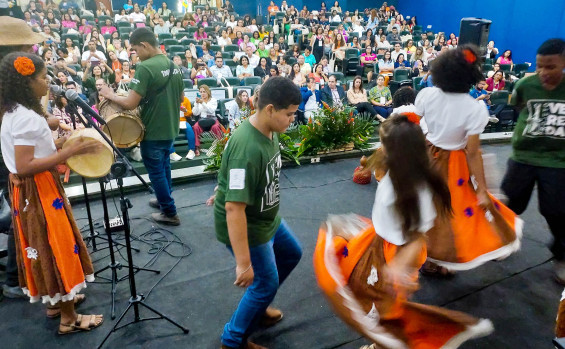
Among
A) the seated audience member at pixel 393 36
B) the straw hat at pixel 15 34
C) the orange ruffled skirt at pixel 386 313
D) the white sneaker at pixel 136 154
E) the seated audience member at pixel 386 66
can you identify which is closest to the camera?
the orange ruffled skirt at pixel 386 313

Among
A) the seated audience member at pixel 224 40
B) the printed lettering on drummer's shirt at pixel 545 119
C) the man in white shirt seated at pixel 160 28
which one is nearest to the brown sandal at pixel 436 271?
the printed lettering on drummer's shirt at pixel 545 119

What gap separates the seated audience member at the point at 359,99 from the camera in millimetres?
8141

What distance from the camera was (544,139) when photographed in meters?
3.03

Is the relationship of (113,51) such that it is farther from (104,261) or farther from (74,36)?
(104,261)

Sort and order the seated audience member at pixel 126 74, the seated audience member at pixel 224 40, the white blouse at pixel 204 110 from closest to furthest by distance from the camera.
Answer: the white blouse at pixel 204 110 → the seated audience member at pixel 126 74 → the seated audience member at pixel 224 40

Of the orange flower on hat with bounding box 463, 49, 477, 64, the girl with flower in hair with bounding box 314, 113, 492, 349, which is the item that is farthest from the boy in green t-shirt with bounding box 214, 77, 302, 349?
the orange flower on hat with bounding box 463, 49, 477, 64

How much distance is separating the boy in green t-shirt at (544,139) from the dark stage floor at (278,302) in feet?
1.42

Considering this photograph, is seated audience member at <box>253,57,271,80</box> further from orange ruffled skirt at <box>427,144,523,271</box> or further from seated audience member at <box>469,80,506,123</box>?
orange ruffled skirt at <box>427,144,523,271</box>

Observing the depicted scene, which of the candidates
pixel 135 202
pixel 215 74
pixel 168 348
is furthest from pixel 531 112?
pixel 215 74

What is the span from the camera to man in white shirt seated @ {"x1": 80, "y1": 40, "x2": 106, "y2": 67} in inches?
357

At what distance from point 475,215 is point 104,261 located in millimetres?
2877

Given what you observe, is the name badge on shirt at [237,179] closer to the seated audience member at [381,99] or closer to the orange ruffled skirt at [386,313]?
the orange ruffled skirt at [386,313]

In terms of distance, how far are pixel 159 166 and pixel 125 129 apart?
469mm

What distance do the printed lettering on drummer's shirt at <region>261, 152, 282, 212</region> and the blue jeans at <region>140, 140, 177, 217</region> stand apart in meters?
1.85
